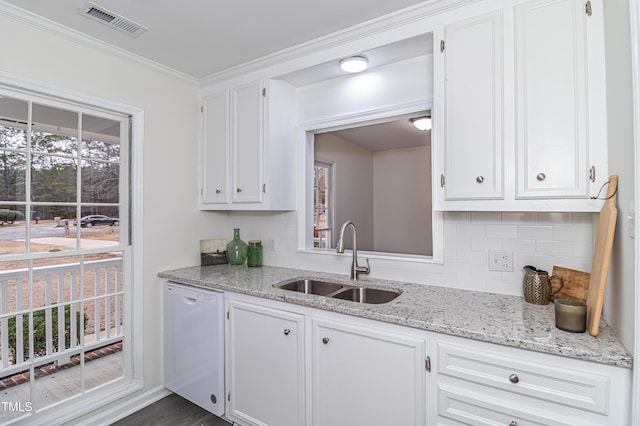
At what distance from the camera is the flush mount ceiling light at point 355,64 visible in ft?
7.07

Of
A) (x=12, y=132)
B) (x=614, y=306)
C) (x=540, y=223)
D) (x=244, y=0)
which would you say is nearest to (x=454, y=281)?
(x=540, y=223)

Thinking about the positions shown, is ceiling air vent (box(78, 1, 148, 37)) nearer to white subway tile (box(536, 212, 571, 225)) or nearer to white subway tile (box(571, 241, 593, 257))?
white subway tile (box(536, 212, 571, 225))

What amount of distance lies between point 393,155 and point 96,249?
13.8 feet

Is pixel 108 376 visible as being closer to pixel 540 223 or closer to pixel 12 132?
pixel 12 132

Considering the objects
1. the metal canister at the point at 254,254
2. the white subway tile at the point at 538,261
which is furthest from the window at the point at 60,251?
the white subway tile at the point at 538,261

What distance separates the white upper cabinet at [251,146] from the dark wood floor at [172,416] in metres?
1.51

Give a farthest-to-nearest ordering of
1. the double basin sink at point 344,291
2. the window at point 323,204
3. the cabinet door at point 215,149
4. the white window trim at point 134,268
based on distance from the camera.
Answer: the window at point 323,204 → the cabinet door at point 215,149 → the white window trim at point 134,268 → the double basin sink at point 344,291

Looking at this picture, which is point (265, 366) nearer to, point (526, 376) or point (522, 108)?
point (526, 376)

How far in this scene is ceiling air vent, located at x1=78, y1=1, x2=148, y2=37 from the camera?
1.83 metres

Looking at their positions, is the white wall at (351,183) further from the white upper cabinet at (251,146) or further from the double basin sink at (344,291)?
the double basin sink at (344,291)

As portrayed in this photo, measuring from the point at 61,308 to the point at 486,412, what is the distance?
2.46m

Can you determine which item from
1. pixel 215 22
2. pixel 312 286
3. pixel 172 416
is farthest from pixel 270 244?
pixel 215 22

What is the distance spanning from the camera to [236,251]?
2854mm

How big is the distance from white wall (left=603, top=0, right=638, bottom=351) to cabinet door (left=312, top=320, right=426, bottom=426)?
0.75 m
